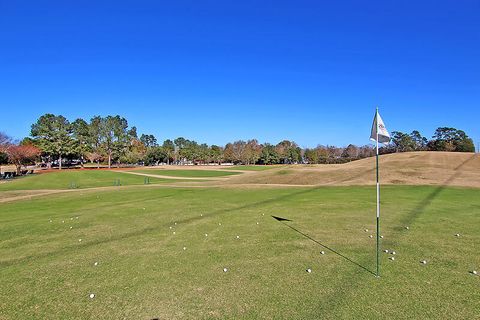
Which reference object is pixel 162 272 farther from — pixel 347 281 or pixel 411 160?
pixel 411 160

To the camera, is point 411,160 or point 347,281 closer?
point 347,281

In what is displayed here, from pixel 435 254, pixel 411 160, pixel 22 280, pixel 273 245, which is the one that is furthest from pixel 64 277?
pixel 411 160

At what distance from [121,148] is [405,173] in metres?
103

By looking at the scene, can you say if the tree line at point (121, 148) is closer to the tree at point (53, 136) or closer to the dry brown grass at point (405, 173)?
the tree at point (53, 136)

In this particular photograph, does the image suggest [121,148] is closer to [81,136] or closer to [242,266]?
[81,136]

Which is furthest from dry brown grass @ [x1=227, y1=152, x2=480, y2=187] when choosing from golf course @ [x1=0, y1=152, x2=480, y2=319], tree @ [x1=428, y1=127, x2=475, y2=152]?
tree @ [x1=428, y1=127, x2=475, y2=152]

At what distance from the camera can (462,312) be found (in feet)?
16.7

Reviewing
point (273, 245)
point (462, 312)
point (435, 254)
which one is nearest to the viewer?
point (462, 312)

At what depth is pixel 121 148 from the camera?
116 metres

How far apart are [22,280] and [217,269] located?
4.28m

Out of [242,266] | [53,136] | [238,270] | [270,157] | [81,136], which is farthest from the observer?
[270,157]

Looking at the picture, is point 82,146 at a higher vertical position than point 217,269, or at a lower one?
higher

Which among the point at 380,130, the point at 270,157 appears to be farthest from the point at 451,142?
the point at 380,130

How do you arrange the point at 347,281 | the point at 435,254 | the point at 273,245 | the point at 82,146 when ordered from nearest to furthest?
the point at 347,281 → the point at 435,254 → the point at 273,245 → the point at 82,146
